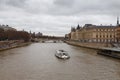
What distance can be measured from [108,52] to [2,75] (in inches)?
1244

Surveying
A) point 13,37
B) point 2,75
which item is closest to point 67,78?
point 2,75

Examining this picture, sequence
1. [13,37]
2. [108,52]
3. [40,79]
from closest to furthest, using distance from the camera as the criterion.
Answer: [40,79]
[108,52]
[13,37]

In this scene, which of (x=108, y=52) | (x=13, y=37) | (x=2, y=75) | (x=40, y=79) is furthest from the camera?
(x=13, y=37)

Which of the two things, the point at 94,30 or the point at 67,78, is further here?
the point at 94,30

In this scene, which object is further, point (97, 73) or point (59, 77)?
point (97, 73)

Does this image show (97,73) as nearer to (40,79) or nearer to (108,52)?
(40,79)

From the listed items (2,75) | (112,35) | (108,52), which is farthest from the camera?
(112,35)

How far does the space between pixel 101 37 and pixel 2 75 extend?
89227 millimetres

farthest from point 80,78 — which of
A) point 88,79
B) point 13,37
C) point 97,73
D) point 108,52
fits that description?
point 13,37

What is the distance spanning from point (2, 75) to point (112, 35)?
90.4 m

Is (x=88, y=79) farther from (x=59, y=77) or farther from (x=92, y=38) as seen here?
(x=92, y=38)

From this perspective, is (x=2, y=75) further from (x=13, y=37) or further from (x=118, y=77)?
(x=13, y=37)

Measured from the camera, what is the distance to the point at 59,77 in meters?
26.0

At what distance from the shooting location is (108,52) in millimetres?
54062
